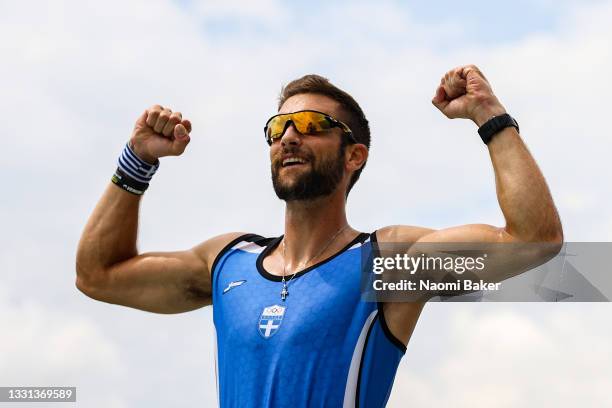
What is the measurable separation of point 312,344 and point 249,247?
5.25 feet

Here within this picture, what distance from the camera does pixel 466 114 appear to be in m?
8.14

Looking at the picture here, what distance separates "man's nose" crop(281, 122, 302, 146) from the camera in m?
9.18

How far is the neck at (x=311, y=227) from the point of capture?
9.23 metres

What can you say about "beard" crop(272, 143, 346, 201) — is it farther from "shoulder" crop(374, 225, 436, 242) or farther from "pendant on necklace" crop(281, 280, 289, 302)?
"pendant on necklace" crop(281, 280, 289, 302)

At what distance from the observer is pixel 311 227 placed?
932cm

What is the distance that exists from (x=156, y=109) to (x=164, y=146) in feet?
1.22

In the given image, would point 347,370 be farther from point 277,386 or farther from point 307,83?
point 307,83

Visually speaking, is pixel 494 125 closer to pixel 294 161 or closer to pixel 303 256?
pixel 294 161

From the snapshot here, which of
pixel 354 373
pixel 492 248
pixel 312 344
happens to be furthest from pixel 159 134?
pixel 492 248

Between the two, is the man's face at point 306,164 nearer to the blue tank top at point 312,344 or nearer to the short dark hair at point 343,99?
the short dark hair at point 343,99

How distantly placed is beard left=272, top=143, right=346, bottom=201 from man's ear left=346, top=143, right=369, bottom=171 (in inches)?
9.0

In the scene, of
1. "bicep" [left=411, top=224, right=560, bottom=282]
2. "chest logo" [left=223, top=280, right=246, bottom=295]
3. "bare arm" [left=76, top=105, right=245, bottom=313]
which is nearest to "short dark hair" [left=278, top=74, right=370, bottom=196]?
"bare arm" [left=76, top=105, right=245, bottom=313]

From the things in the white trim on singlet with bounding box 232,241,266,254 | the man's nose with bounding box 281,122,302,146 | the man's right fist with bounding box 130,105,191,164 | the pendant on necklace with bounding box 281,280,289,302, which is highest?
the man's right fist with bounding box 130,105,191,164

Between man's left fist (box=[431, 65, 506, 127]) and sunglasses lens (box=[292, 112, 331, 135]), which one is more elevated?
sunglasses lens (box=[292, 112, 331, 135])
